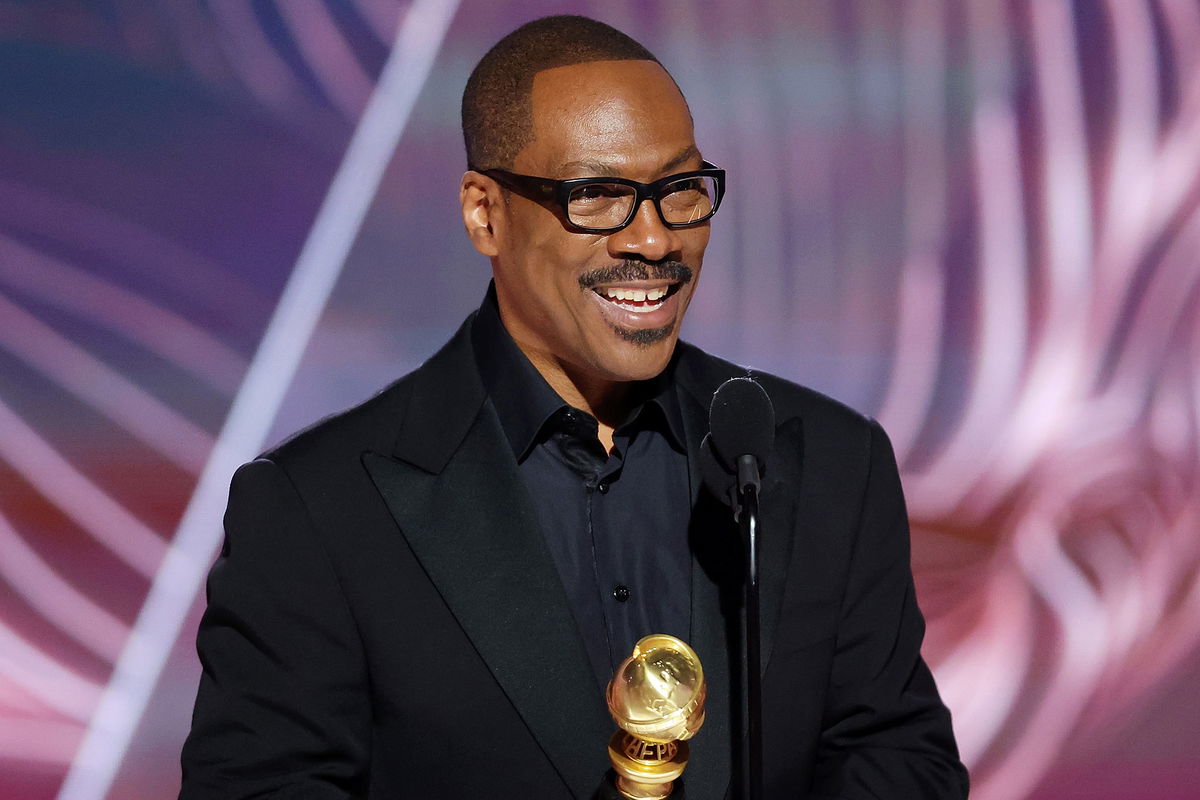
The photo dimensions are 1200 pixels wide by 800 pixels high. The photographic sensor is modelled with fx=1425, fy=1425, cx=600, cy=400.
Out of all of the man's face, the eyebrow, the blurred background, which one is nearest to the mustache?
the man's face

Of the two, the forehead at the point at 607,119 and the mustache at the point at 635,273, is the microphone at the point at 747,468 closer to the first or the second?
the mustache at the point at 635,273

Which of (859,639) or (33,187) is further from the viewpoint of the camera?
(33,187)

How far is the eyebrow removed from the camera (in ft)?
6.02

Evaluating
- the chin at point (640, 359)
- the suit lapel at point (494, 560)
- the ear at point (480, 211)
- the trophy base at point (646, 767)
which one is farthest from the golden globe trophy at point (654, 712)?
the ear at point (480, 211)

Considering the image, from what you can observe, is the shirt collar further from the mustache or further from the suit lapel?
the mustache

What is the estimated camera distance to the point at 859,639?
6.63ft

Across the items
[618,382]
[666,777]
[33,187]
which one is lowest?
[666,777]

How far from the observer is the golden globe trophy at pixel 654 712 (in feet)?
4.30

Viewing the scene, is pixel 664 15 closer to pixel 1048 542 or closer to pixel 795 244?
pixel 795 244

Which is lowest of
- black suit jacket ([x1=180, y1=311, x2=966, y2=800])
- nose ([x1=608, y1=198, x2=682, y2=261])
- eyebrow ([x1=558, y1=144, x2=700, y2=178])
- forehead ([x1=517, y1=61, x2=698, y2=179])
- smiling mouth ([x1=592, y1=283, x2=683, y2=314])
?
black suit jacket ([x1=180, y1=311, x2=966, y2=800])

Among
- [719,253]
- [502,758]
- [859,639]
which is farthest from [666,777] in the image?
[719,253]

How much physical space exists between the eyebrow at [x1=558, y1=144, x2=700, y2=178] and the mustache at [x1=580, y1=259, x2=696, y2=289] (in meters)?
0.12

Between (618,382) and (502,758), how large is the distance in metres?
0.55

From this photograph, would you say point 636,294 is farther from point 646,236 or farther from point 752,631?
point 752,631
